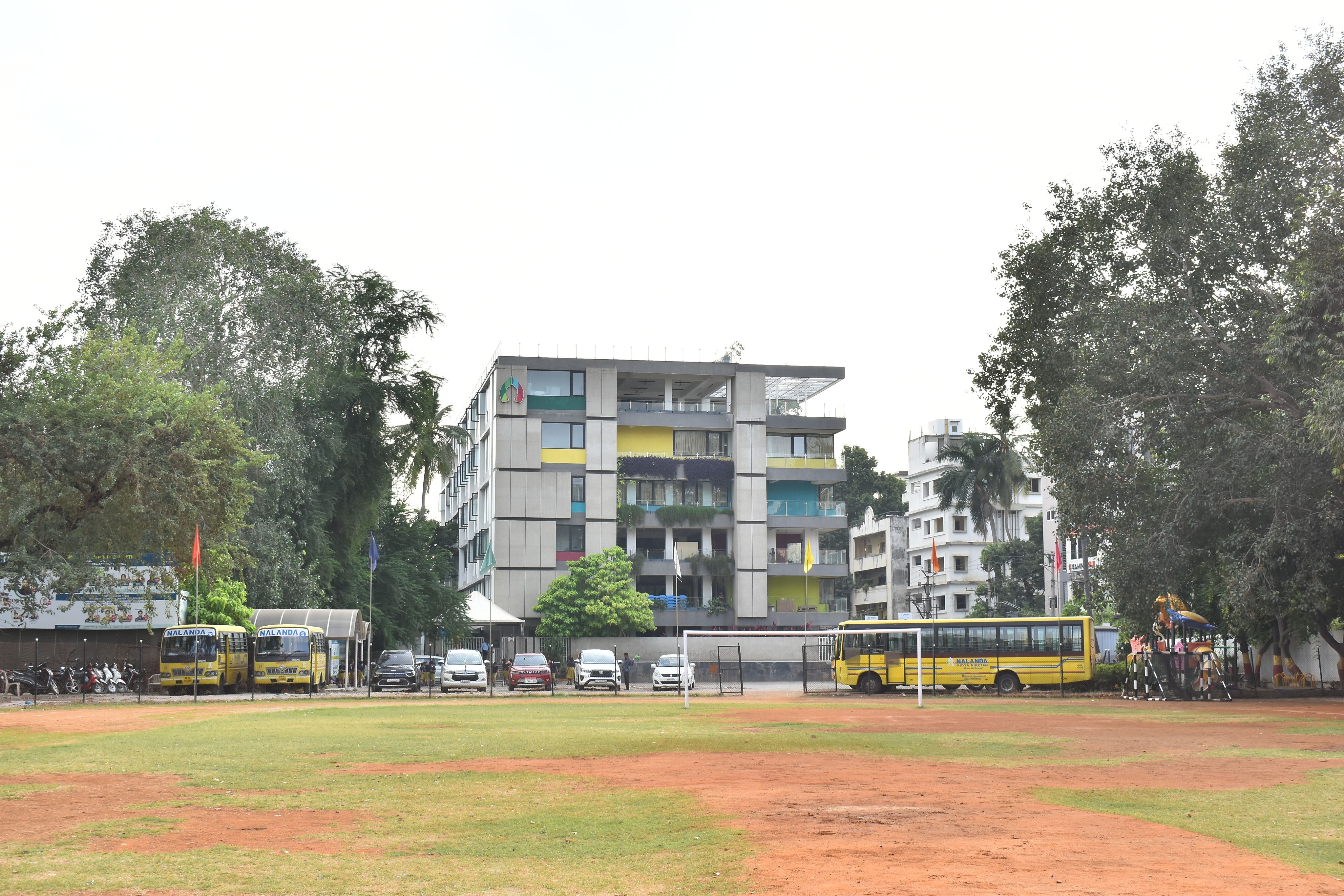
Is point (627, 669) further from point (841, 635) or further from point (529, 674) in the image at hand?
point (841, 635)

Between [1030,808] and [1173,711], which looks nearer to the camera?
[1030,808]

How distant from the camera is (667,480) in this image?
3103 inches

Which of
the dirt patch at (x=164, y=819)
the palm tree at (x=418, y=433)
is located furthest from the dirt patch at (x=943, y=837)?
the palm tree at (x=418, y=433)

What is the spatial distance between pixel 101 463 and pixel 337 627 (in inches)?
689

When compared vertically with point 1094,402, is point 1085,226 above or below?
above

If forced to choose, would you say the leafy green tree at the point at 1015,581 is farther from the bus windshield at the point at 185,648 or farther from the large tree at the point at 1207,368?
the bus windshield at the point at 185,648

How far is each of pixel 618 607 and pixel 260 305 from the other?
26309 mm

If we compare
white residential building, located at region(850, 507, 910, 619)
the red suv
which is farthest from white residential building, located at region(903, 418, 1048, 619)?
the red suv

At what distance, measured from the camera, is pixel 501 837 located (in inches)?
444

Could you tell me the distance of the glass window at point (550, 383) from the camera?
77.0m

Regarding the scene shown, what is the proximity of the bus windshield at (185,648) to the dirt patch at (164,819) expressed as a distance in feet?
103

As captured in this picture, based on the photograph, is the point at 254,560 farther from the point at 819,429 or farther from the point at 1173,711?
the point at 819,429

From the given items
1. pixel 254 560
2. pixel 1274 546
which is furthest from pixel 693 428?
pixel 1274 546

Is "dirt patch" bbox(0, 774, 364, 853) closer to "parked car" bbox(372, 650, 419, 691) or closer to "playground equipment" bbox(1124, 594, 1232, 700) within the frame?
"playground equipment" bbox(1124, 594, 1232, 700)
